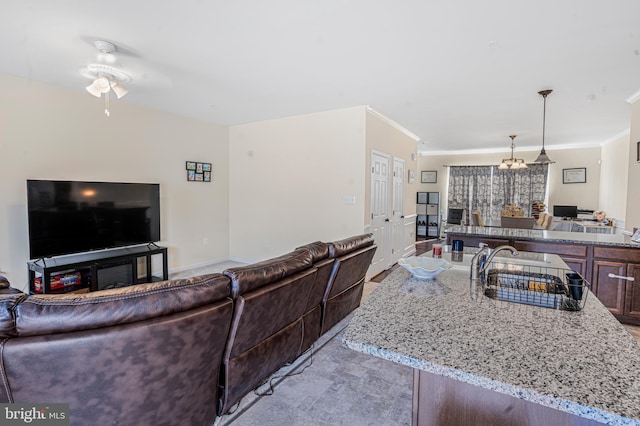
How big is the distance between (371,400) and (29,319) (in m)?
1.85

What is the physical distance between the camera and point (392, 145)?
218 inches

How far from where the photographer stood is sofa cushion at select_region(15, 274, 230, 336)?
115 cm

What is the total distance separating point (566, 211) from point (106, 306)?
29.2 ft

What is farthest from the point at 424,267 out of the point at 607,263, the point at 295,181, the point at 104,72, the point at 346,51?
the point at 295,181

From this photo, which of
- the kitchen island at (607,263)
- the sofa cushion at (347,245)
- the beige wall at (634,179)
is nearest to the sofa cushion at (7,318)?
the sofa cushion at (347,245)

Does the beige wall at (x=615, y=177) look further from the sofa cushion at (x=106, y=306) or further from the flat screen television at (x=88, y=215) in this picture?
the flat screen television at (x=88, y=215)

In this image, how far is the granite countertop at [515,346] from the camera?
0.77 metres

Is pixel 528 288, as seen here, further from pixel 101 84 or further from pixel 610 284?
pixel 101 84

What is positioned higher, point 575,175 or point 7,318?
point 575,175

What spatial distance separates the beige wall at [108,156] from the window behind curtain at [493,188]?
6.48 meters

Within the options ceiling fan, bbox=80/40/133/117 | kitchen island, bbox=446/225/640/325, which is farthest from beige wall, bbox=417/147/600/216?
ceiling fan, bbox=80/40/133/117

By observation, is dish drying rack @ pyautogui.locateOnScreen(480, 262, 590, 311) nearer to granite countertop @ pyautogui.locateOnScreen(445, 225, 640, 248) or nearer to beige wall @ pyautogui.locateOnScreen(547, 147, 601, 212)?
granite countertop @ pyautogui.locateOnScreen(445, 225, 640, 248)

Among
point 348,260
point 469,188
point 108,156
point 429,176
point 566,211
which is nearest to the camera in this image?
point 348,260

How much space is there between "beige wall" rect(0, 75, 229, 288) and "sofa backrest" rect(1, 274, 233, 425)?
3411mm
